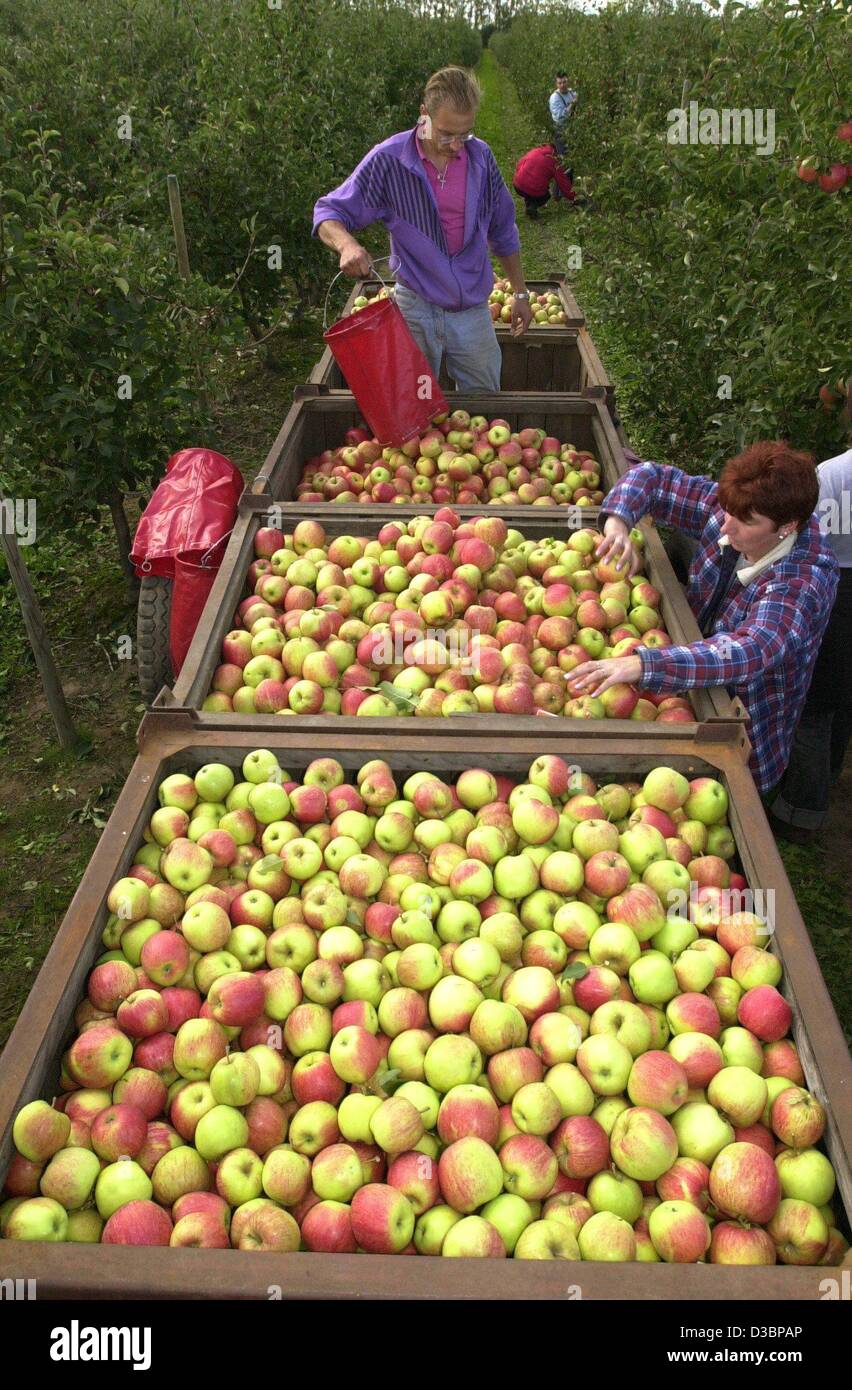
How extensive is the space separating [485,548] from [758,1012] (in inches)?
83.5

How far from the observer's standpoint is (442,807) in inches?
108

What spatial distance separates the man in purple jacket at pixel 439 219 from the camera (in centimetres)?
449

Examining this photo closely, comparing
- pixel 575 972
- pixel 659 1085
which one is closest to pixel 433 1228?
pixel 659 1085

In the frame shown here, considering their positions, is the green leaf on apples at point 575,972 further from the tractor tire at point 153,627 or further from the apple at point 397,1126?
the tractor tire at point 153,627

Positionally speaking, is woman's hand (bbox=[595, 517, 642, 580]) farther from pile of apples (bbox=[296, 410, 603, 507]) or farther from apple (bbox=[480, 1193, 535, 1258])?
apple (bbox=[480, 1193, 535, 1258])

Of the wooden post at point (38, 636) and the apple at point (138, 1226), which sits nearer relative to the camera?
the apple at point (138, 1226)

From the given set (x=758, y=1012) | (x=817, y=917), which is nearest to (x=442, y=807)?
(x=758, y=1012)

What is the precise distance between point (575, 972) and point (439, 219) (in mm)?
4147

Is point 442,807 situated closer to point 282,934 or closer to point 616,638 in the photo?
point 282,934

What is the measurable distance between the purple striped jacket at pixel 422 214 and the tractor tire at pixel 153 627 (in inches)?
82.1

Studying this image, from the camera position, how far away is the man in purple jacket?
449cm

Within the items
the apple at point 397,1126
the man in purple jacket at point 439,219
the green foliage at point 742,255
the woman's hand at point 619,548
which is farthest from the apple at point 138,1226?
the man in purple jacket at point 439,219

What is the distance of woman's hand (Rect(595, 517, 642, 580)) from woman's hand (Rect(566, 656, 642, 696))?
81cm

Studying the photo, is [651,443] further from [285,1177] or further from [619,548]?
[285,1177]
